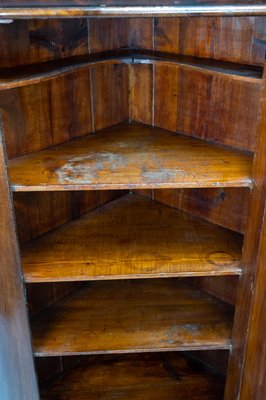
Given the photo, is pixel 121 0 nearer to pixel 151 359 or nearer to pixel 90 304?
pixel 90 304

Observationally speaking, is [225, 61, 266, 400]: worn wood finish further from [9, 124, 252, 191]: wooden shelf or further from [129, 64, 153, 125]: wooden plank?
[129, 64, 153, 125]: wooden plank

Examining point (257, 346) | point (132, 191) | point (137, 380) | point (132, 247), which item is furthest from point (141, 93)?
point (137, 380)

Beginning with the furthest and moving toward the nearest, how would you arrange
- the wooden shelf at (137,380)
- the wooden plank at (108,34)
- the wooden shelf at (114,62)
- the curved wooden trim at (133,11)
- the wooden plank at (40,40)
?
1. the wooden shelf at (137,380)
2. the wooden plank at (108,34)
3. the wooden plank at (40,40)
4. the wooden shelf at (114,62)
5. the curved wooden trim at (133,11)

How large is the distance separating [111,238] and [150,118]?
1.29 feet

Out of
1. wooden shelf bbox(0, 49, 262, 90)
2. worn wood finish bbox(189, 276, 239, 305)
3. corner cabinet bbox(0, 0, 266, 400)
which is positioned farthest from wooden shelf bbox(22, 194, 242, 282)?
wooden shelf bbox(0, 49, 262, 90)

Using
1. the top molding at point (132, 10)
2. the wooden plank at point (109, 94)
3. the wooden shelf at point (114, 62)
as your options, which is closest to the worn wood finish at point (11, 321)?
the wooden shelf at point (114, 62)

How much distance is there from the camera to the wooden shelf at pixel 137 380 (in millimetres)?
1728

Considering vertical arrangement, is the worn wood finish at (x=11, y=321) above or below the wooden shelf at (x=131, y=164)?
below

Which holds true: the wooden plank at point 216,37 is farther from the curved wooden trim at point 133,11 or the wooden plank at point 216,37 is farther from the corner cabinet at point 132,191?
the curved wooden trim at point 133,11

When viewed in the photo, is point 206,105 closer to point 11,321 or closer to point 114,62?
point 114,62

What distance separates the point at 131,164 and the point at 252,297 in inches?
18.7

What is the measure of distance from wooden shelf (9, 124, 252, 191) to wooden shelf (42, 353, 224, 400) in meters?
0.92

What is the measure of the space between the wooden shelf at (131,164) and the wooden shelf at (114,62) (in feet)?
0.70

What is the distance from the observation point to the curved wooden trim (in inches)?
36.3
